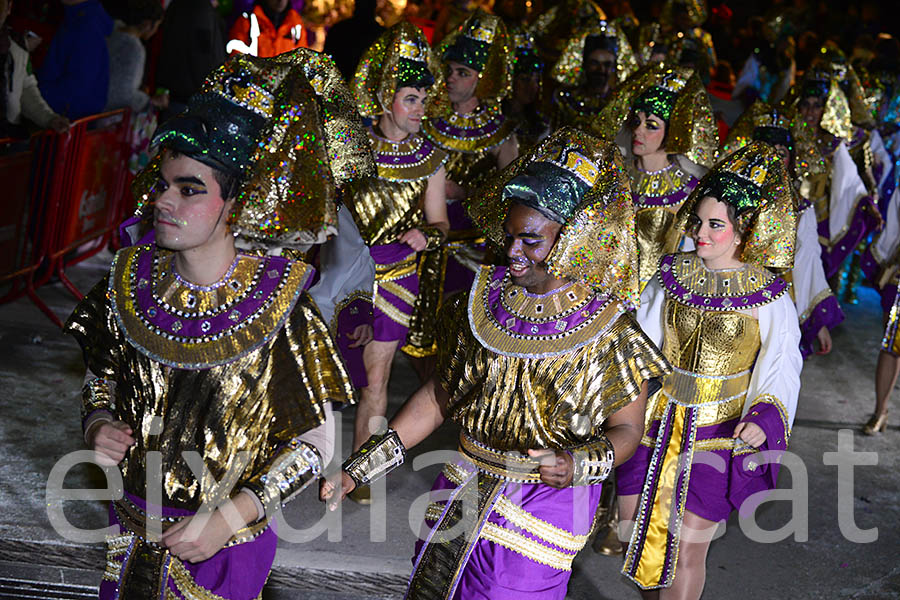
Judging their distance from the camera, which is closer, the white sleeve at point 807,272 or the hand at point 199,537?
the hand at point 199,537

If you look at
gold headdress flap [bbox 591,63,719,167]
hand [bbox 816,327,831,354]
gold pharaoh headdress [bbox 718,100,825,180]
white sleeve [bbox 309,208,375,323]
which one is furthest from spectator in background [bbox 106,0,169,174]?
hand [bbox 816,327,831,354]

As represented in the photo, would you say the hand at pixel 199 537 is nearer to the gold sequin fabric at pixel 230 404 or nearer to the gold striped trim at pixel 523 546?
the gold sequin fabric at pixel 230 404

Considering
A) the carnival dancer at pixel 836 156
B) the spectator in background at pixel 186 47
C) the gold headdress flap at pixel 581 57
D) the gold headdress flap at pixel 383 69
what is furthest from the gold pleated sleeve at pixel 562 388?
the spectator in background at pixel 186 47

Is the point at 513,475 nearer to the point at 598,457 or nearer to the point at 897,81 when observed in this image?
the point at 598,457

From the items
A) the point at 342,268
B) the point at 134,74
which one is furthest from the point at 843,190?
the point at 134,74

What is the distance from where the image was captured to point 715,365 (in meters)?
4.52

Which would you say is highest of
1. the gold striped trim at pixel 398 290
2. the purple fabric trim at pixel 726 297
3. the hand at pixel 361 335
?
the purple fabric trim at pixel 726 297

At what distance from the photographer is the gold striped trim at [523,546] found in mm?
3357

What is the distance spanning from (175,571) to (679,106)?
153 inches

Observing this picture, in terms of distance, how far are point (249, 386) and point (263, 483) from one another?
0.25 meters

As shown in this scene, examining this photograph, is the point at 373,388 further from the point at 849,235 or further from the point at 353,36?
the point at 849,235

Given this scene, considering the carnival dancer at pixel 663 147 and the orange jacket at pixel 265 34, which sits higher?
the carnival dancer at pixel 663 147

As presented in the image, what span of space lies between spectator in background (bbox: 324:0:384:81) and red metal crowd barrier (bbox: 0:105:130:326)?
6.14 ft

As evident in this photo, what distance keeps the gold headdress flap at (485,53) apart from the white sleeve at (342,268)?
2.26 meters
